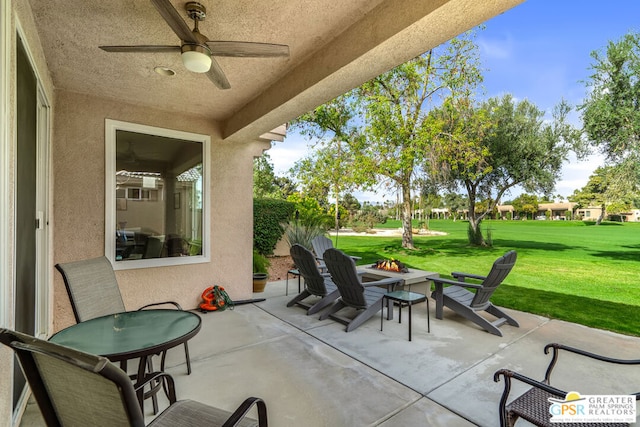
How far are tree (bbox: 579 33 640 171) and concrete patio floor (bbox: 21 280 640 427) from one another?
6.77 metres

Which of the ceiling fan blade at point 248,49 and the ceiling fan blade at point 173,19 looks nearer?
the ceiling fan blade at point 173,19

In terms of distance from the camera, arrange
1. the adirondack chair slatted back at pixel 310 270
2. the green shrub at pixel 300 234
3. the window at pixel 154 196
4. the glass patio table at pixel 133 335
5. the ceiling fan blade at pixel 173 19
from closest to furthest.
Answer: the glass patio table at pixel 133 335 < the ceiling fan blade at pixel 173 19 < the window at pixel 154 196 < the adirondack chair slatted back at pixel 310 270 < the green shrub at pixel 300 234

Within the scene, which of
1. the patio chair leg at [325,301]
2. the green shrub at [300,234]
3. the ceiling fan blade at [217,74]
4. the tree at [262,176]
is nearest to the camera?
the ceiling fan blade at [217,74]

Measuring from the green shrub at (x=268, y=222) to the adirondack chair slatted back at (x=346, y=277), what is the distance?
4913mm

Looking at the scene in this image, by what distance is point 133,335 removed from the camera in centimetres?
195

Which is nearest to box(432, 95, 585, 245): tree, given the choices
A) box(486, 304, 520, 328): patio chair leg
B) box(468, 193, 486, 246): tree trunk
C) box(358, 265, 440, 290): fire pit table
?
box(468, 193, 486, 246): tree trunk

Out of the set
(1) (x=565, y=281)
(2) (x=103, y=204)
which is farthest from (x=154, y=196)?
(1) (x=565, y=281)

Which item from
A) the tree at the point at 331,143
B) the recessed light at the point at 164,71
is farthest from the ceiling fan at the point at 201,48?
the tree at the point at 331,143

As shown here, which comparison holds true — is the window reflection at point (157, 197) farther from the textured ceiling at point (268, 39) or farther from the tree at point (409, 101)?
the tree at point (409, 101)

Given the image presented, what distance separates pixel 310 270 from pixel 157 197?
2.50 m

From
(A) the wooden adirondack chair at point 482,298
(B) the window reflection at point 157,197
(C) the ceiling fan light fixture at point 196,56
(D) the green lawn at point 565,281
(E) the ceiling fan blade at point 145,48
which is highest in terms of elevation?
(E) the ceiling fan blade at point 145,48

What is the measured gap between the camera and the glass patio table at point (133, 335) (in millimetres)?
1725

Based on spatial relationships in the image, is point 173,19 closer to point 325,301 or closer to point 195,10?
point 195,10

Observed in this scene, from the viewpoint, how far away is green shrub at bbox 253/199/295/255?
8.64 metres
